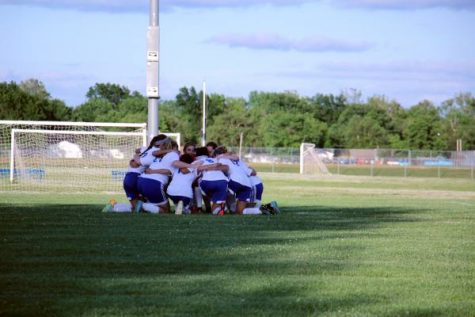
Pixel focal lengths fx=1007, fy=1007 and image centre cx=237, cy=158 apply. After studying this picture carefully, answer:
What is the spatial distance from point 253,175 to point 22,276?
12.1 m

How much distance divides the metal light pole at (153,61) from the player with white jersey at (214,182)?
465 cm

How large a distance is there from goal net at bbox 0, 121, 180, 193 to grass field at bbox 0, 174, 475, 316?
17.7m

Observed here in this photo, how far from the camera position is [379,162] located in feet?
286

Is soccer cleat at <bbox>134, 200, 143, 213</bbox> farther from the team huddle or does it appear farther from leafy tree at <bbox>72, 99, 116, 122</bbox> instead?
leafy tree at <bbox>72, 99, 116, 122</bbox>

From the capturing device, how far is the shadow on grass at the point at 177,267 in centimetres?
789

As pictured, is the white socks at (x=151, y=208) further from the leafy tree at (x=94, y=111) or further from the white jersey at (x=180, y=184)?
the leafy tree at (x=94, y=111)

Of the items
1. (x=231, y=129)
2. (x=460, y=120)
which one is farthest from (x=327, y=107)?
(x=231, y=129)

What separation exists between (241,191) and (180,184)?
138 centimetres

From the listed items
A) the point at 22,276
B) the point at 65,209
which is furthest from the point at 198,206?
the point at 22,276

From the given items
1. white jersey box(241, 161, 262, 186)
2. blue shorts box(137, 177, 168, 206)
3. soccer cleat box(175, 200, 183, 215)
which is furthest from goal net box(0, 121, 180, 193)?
soccer cleat box(175, 200, 183, 215)

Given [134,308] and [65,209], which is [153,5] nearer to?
[65,209]

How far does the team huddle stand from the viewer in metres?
19.6

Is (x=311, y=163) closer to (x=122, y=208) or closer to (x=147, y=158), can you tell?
(x=147, y=158)

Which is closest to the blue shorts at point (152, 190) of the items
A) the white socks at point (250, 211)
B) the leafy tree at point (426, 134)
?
the white socks at point (250, 211)
